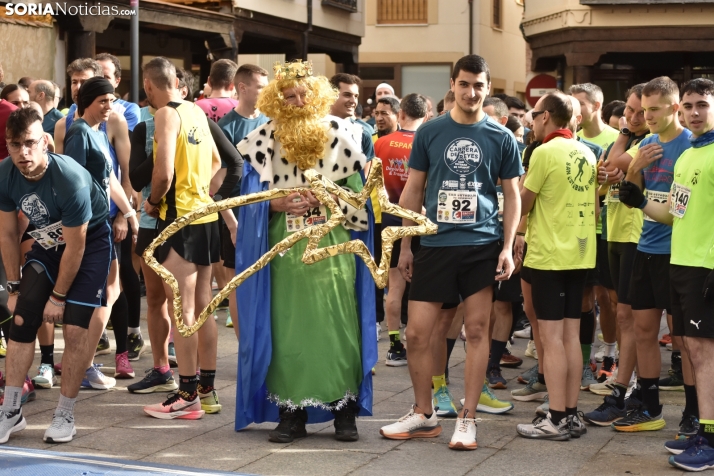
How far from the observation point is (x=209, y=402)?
6.44 m

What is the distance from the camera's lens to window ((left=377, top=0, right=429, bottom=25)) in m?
34.6

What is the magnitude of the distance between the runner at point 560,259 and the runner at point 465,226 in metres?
0.31

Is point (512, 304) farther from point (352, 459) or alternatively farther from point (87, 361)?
point (87, 361)

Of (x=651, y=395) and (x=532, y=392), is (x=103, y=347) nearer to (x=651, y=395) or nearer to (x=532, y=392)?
(x=532, y=392)

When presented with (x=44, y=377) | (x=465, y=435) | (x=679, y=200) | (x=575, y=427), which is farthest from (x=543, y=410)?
(x=44, y=377)

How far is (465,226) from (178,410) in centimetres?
193

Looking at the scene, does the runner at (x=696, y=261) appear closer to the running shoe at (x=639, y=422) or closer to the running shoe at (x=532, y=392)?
the running shoe at (x=639, y=422)

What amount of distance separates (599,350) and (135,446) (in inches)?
168

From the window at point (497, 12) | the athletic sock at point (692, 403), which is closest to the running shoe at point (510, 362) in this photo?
the athletic sock at point (692, 403)

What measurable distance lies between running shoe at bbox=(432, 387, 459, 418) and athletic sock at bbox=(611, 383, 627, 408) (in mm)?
922

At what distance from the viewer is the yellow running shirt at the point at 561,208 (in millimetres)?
6051

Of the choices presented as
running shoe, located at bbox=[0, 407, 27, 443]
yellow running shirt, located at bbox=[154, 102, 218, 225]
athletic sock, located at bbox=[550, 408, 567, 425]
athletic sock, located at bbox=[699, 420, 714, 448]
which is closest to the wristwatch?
running shoe, located at bbox=[0, 407, 27, 443]

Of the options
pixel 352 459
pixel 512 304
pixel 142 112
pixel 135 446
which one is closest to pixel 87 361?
pixel 135 446

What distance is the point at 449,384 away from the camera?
744 centimetres
